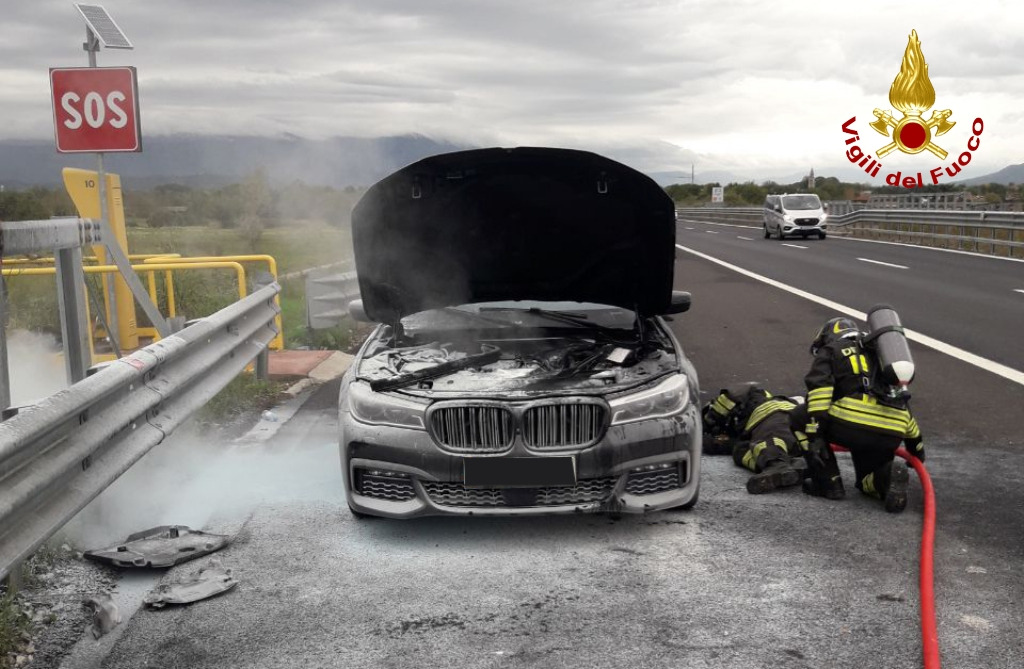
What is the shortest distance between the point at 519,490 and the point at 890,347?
2.06 m

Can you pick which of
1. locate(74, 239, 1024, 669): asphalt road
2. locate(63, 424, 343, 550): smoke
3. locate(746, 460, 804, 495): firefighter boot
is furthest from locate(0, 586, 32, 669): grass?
locate(746, 460, 804, 495): firefighter boot

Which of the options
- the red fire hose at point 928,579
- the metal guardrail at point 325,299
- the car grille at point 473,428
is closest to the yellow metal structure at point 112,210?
the metal guardrail at point 325,299

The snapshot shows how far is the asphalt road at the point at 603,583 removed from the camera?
3531 millimetres

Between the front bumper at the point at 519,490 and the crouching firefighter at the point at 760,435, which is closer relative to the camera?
the front bumper at the point at 519,490

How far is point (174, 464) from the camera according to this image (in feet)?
20.3

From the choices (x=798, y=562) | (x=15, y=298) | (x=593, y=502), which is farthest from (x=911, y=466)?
(x=15, y=298)

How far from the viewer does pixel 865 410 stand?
5109 millimetres

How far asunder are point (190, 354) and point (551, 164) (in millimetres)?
2323

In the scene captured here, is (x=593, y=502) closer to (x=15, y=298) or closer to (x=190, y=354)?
(x=190, y=354)

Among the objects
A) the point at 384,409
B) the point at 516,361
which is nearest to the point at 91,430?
the point at 384,409

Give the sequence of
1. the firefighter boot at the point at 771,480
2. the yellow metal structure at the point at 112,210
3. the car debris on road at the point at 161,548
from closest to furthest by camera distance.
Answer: the car debris on road at the point at 161,548 → the firefighter boot at the point at 771,480 → the yellow metal structure at the point at 112,210

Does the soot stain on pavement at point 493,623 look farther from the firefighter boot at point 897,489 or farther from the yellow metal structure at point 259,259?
the yellow metal structure at point 259,259

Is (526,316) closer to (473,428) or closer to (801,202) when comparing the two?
(473,428)

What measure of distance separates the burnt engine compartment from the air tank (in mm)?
1040
